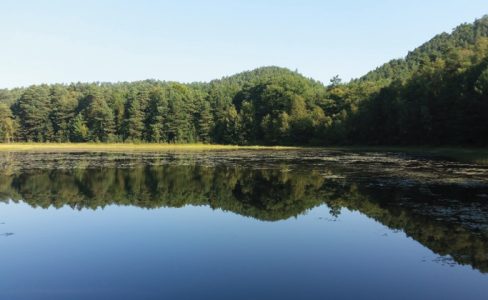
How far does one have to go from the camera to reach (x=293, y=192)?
21375mm

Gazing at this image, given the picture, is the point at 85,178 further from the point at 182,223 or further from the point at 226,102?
the point at 226,102

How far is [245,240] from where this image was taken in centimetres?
1257

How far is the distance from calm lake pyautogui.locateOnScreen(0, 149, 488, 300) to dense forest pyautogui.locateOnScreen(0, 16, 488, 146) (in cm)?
3872

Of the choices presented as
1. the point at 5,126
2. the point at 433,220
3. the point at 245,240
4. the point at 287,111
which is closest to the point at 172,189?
the point at 245,240

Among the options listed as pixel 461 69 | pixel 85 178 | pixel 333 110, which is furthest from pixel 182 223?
pixel 333 110

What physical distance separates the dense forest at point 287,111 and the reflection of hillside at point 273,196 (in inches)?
1414

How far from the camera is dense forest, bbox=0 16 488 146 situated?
58.7 meters

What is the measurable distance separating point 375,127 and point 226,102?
3826cm

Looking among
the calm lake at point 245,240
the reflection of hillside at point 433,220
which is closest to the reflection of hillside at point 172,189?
the calm lake at point 245,240

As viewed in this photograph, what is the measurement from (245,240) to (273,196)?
7959 mm

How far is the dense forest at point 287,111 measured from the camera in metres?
58.7

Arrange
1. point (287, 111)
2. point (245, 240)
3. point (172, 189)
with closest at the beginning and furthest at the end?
point (245, 240) → point (172, 189) → point (287, 111)

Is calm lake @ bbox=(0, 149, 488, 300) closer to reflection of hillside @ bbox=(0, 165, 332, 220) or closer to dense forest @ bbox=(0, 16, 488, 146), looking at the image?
reflection of hillside @ bbox=(0, 165, 332, 220)

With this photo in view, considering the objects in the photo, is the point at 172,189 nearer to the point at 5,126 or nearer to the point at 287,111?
the point at 287,111
